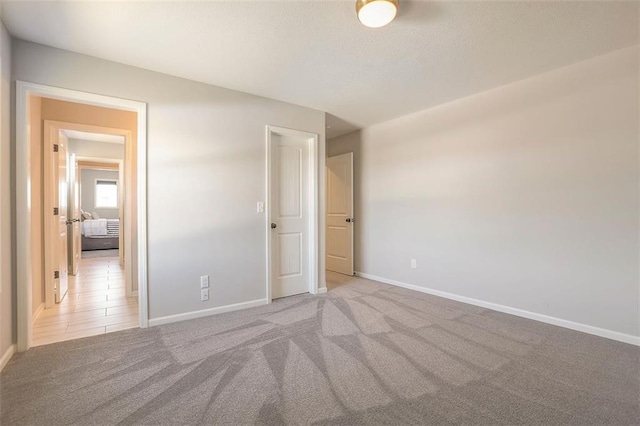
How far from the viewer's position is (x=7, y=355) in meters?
2.04

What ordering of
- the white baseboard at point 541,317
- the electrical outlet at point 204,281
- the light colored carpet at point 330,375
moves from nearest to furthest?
Answer: the light colored carpet at point 330,375 → the white baseboard at point 541,317 → the electrical outlet at point 204,281

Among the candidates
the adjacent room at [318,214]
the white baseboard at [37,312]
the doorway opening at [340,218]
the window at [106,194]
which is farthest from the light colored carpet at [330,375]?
the window at [106,194]

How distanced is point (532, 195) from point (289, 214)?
8.67 feet

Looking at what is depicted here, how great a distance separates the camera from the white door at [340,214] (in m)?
4.83

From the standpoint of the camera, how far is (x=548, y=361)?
2.05 meters

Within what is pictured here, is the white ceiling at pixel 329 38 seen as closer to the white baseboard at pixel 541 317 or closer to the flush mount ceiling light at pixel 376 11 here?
the flush mount ceiling light at pixel 376 11

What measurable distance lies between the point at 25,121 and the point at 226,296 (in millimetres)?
2214

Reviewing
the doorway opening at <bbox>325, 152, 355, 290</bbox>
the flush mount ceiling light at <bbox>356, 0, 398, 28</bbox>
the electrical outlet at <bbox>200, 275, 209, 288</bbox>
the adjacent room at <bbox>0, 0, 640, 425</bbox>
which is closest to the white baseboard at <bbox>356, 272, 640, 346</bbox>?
the adjacent room at <bbox>0, 0, 640, 425</bbox>

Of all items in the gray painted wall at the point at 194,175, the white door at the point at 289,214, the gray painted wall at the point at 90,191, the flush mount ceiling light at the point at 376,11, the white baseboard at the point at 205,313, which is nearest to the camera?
the flush mount ceiling light at the point at 376,11

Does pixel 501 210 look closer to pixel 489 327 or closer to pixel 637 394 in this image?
pixel 489 327

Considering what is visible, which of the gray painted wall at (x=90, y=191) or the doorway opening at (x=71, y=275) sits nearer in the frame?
the doorway opening at (x=71, y=275)

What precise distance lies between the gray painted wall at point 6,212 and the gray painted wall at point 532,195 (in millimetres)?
3955

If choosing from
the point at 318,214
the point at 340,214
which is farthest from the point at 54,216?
the point at 340,214

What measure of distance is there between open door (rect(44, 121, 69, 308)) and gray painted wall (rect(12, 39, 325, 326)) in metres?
1.29
